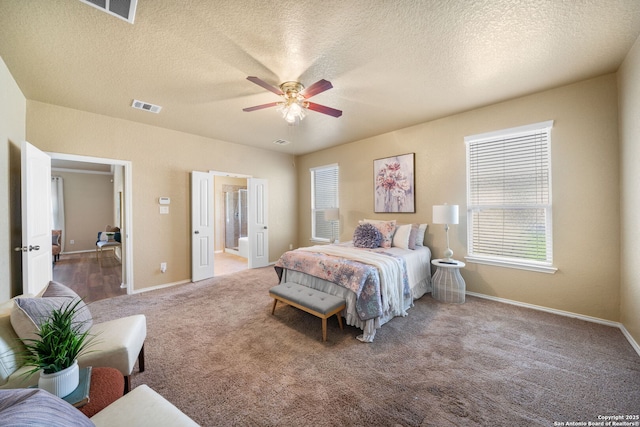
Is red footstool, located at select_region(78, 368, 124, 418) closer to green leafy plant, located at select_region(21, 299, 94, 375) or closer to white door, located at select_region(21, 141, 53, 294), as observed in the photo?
green leafy plant, located at select_region(21, 299, 94, 375)

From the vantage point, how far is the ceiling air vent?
3.13 metres

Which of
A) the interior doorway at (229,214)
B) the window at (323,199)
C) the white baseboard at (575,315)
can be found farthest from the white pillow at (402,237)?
the interior doorway at (229,214)

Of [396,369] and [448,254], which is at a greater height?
[448,254]

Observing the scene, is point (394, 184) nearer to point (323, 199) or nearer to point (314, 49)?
point (323, 199)

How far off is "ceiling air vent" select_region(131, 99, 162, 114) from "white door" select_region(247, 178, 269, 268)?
7.33 ft

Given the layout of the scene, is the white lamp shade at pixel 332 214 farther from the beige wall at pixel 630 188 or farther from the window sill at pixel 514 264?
the beige wall at pixel 630 188

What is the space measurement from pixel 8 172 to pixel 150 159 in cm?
165

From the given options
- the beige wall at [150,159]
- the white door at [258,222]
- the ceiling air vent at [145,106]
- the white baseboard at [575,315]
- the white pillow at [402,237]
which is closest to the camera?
the white baseboard at [575,315]

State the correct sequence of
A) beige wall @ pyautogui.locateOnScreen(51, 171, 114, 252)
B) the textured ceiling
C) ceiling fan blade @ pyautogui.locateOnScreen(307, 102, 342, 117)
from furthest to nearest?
beige wall @ pyautogui.locateOnScreen(51, 171, 114, 252)
ceiling fan blade @ pyautogui.locateOnScreen(307, 102, 342, 117)
the textured ceiling

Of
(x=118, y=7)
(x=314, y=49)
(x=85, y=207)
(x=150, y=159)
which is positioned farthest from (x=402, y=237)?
(x=85, y=207)

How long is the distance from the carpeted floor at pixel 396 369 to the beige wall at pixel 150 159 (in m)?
1.25

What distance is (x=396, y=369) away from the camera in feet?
6.41

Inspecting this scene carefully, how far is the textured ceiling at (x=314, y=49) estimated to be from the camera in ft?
5.68

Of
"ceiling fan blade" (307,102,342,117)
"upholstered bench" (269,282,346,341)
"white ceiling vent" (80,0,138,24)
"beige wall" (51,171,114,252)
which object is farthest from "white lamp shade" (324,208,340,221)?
"beige wall" (51,171,114,252)
